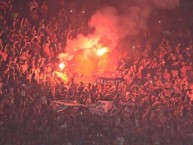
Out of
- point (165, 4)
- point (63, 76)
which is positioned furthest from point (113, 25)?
point (63, 76)

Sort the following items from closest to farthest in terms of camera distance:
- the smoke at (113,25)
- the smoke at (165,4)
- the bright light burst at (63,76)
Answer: the bright light burst at (63,76) → the smoke at (113,25) → the smoke at (165,4)

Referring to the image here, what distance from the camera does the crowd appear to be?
22.9 ft

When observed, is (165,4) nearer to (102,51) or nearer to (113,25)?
(113,25)

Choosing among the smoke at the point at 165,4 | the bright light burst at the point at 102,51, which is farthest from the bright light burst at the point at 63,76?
the smoke at the point at 165,4

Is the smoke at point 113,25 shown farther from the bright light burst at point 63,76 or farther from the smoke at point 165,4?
the bright light burst at point 63,76

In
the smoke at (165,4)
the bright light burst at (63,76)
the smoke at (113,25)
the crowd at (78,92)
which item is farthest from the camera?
the smoke at (165,4)

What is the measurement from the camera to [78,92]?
7.52 meters

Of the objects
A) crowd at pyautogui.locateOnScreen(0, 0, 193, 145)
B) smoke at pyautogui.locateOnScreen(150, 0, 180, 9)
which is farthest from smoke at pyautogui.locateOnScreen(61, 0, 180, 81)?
crowd at pyautogui.locateOnScreen(0, 0, 193, 145)

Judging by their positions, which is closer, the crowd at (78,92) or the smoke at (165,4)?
the crowd at (78,92)

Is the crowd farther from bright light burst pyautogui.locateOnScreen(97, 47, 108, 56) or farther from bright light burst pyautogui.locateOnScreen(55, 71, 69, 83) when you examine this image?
→ bright light burst pyautogui.locateOnScreen(97, 47, 108, 56)

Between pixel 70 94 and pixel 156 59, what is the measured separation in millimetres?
2075

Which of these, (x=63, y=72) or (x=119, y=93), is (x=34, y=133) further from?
(x=119, y=93)

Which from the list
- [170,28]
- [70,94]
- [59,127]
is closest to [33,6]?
[70,94]

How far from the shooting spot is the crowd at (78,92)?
6984 millimetres
